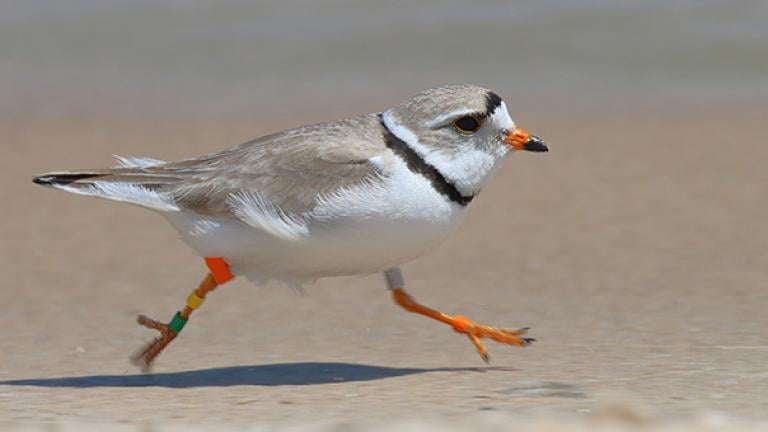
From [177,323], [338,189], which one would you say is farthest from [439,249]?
[338,189]

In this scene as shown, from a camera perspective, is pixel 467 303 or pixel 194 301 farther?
pixel 467 303

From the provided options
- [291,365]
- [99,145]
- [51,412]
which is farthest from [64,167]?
[51,412]

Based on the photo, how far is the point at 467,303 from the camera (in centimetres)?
744

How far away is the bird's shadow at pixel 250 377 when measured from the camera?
5.58m

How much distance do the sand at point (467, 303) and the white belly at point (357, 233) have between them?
1.51 ft

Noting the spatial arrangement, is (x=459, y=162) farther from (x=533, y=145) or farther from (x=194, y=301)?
(x=194, y=301)

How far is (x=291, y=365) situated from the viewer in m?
5.99

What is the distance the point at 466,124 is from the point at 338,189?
0.56 meters

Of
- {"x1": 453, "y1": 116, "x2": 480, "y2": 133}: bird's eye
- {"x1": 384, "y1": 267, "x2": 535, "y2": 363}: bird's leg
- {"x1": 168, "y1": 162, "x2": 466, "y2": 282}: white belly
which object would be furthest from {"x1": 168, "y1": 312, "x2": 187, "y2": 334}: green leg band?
{"x1": 453, "y1": 116, "x2": 480, "y2": 133}: bird's eye

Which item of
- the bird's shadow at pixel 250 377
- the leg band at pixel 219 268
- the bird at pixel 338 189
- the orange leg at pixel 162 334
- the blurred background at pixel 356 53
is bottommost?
the bird's shadow at pixel 250 377

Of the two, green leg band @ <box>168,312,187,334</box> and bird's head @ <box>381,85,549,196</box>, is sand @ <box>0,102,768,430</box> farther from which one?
bird's head @ <box>381,85,549,196</box>

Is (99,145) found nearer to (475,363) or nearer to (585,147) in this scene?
(585,147)

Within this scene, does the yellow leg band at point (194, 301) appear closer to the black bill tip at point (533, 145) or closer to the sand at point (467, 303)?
the sand at point (467, 303)

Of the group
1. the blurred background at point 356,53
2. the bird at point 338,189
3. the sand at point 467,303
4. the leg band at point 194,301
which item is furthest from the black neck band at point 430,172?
the blurred background at point 356,53
